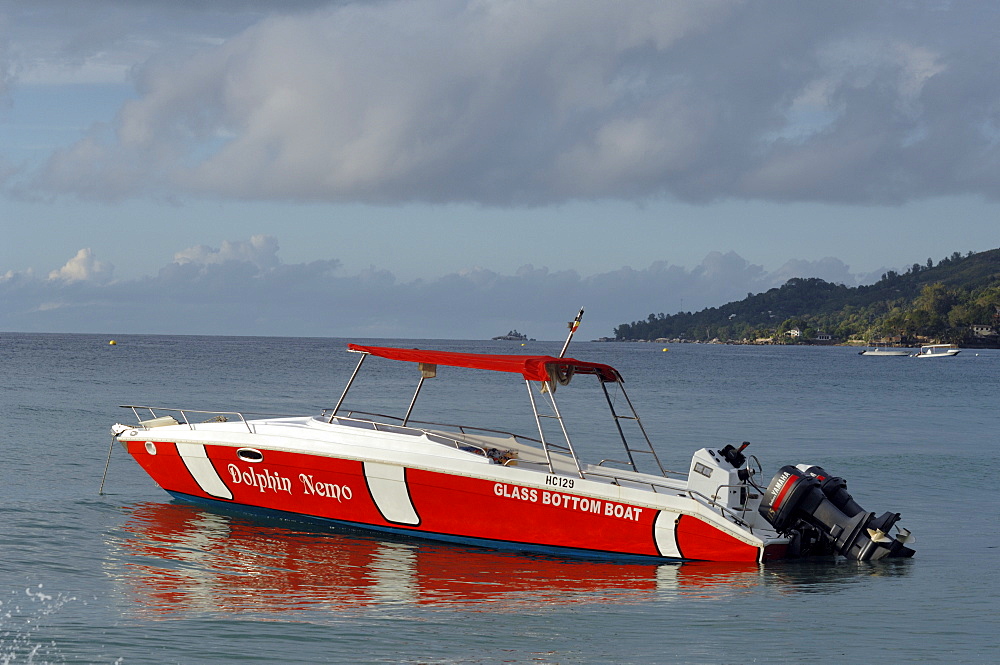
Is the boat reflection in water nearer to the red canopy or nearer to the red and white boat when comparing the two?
the red and white boat

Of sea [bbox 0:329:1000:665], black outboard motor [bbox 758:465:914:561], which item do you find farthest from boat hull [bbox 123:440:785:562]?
black outboard motor [bbox 758:465:914:561]

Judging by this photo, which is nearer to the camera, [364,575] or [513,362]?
[364,575]

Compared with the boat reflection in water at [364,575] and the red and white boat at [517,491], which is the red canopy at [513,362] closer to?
the red and white boat at [517,491]

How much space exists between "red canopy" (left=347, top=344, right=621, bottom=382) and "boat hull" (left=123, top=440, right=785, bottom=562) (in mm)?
1258

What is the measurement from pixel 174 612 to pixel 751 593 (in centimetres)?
569

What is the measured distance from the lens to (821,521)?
37.3 ft

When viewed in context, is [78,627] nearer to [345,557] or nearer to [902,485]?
[345,557]

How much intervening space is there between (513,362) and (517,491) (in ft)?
5.24

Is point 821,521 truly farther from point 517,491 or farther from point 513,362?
point 513,362

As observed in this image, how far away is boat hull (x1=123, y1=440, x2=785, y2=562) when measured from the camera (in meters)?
11.1

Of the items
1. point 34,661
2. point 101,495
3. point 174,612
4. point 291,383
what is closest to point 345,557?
point 174,612

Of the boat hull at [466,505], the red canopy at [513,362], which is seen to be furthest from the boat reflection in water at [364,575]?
the red canopy at [513,362]

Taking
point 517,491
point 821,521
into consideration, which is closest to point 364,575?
point 517,491

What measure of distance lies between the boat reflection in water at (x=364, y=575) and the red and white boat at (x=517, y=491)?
0.85ft
